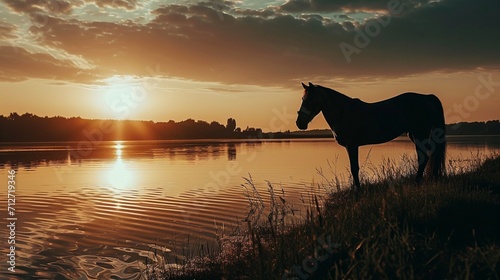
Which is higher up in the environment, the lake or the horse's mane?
the horse's mane

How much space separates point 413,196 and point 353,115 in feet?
10.6

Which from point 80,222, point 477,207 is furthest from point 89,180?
point 477,207

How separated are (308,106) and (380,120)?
6.77 feet

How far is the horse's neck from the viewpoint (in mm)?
10930

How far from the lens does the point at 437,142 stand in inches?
471

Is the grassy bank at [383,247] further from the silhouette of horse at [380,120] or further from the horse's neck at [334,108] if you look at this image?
the horse's neck at [334,108]

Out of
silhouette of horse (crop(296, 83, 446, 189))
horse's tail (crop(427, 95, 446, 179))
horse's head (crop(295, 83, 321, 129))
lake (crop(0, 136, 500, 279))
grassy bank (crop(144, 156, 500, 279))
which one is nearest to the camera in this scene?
grassy bank (crop(144, 156, 500, 279))

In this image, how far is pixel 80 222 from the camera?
12.0 metres

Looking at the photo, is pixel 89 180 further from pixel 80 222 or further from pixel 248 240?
pixel 248 240

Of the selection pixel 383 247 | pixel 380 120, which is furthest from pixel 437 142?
pixel 383 247

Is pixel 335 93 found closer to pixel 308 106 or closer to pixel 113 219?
pixel 308 106

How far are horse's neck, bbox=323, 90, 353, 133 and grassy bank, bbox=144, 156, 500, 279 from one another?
2884 millimetres

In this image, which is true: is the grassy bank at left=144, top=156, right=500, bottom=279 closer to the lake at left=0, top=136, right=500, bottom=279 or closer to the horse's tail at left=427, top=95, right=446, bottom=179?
the lake at left=0, top=136, right=500, bottom=279

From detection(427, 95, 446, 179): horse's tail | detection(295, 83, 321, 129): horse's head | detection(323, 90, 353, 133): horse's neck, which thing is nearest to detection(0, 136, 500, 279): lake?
detection(427, 95, 446, 179): horse's tail
